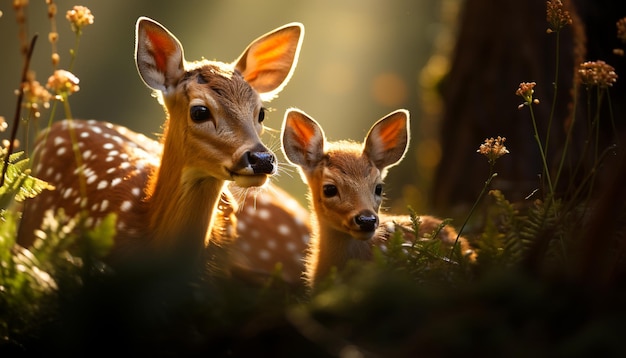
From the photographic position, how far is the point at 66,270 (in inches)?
65.5

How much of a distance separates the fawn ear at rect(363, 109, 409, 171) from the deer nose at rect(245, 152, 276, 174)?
2.71 ft

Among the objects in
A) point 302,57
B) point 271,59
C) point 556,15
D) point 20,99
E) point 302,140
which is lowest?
point 20,99

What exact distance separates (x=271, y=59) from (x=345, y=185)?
72 cm

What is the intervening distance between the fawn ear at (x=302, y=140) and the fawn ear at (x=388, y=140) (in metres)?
0.24

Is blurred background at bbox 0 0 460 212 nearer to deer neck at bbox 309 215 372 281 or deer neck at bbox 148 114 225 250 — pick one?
deer neck at bbox 309 215 372 281

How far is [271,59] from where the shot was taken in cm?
393

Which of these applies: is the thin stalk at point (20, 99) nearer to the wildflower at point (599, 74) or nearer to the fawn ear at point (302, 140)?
the wildflower at point (599, 74)

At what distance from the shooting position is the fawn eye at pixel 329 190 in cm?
380

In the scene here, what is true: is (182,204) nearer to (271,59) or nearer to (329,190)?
(329,190)

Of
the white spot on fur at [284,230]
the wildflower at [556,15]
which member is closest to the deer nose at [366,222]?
the wildflower at [556,15]

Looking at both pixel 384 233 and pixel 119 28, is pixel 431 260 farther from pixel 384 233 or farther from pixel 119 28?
pixel 119 28

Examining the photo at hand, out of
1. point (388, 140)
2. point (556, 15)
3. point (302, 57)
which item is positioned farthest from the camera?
point (302, 57)

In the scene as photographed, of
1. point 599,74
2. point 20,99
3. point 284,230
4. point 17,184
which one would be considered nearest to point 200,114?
point 17,184

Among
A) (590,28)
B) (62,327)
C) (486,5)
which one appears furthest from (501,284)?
(486,5)
